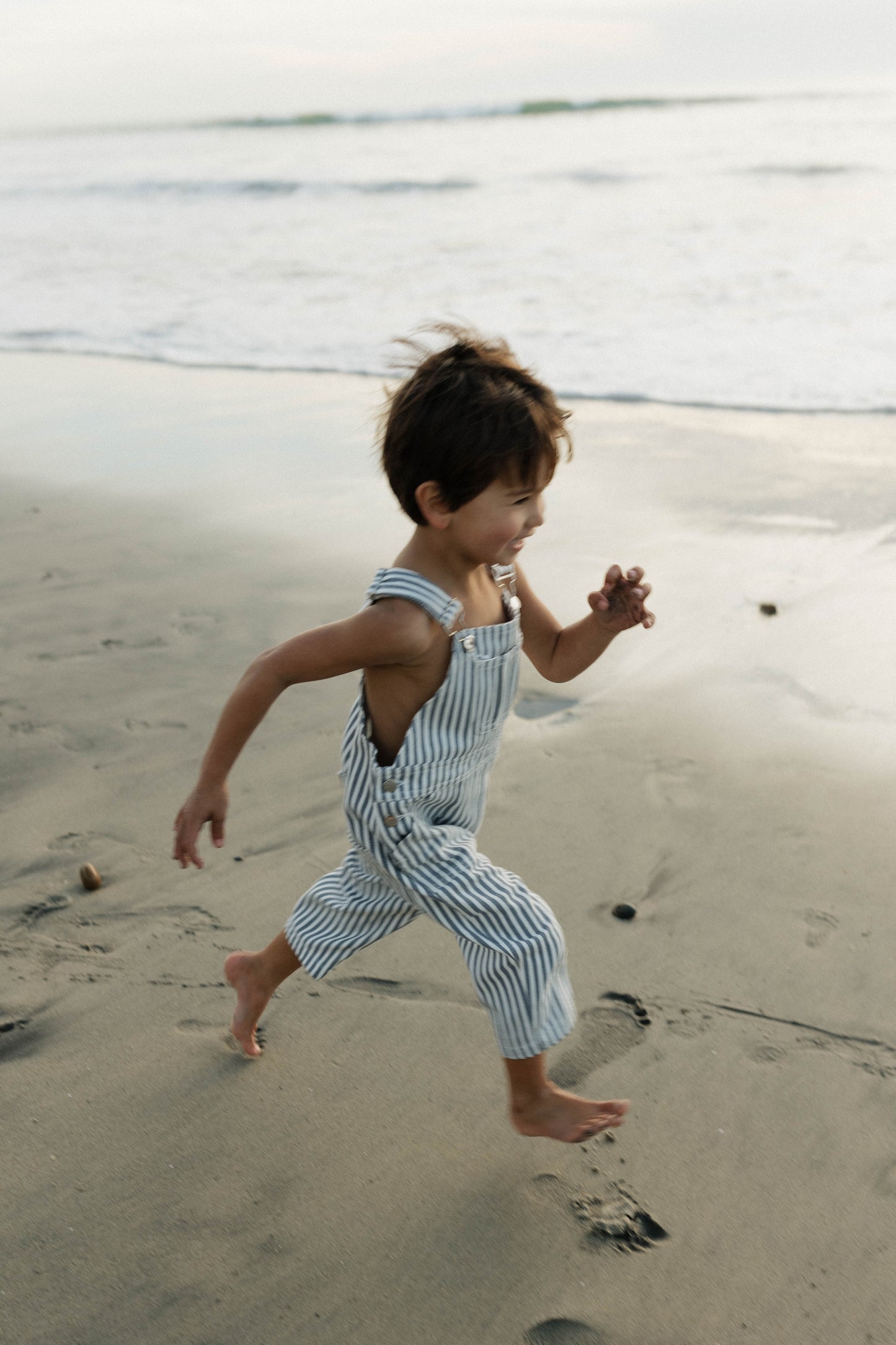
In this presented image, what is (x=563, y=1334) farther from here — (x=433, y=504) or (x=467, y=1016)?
(x=433, y=504)

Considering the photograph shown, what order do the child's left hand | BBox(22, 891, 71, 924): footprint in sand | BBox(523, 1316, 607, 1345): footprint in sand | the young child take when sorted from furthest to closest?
1. BBox(22, 891, 71, 924): footprint in sand
2. the child's left hand
3. the young child
4. BBox(523, 1316, 607, 1345): footprint in sand

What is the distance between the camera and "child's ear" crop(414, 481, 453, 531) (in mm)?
1803

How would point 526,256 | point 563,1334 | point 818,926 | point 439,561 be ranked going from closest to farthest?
point 563,1334 → point 439,561 → point 818,926 → point 526,256

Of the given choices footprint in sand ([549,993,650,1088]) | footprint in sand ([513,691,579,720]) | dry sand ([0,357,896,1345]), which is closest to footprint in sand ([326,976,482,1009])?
dry sand ([0,357,896,1345])

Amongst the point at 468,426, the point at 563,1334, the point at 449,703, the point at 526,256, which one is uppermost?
the point at 526,256

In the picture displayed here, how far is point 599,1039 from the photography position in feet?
7.45

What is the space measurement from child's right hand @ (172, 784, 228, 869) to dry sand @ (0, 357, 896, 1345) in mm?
554

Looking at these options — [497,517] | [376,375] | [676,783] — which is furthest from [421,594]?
[376,375]

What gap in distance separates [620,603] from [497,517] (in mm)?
396

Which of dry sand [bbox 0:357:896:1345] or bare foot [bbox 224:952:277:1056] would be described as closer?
dry sand [bbox 0:357:896:1345]

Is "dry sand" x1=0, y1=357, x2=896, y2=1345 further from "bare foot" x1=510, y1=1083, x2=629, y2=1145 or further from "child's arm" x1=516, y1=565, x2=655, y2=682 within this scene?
"child's arm" x1=516, y1=565, x2=655, y2=682

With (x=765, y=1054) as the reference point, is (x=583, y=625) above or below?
above

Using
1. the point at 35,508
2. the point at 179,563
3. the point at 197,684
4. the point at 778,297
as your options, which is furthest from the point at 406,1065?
the point at 778,297

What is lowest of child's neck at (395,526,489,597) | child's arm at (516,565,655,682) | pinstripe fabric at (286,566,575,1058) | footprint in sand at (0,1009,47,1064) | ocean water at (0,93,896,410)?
footprint in sand at (0,1009,47,1064)
